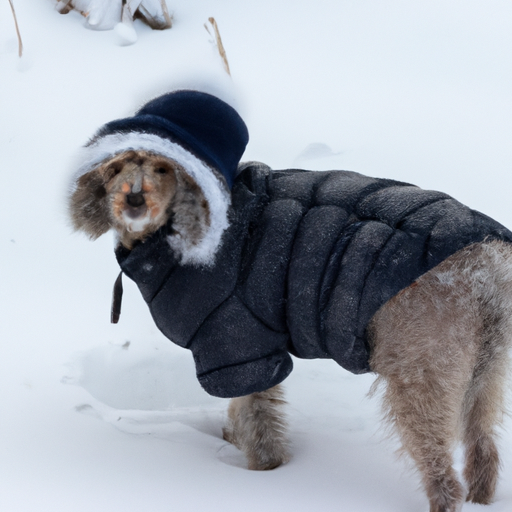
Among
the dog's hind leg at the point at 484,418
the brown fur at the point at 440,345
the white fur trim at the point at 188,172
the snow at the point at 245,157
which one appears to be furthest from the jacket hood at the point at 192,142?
the dog's hind leg at the point at 484,418

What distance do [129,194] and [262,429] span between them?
1103 millimetres

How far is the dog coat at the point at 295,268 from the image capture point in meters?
2.12

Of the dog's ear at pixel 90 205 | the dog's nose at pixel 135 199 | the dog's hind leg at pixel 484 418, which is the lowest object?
the dog's hind leg at pixel 484 418

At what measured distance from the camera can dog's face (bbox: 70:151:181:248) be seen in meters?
2.28

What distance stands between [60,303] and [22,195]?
95 centimetres

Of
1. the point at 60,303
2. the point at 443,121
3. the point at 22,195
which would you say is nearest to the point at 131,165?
the point at 60,303

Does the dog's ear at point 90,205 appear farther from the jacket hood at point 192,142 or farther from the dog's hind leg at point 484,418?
the dog's hind leg at point 484,418

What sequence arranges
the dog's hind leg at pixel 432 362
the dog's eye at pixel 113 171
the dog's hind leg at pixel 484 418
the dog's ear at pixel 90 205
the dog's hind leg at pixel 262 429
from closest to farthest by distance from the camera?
the dog's hind leg at pixel 432 362 < the dog's hind leg at pixel 484 418 < the dog's eye at pixel 113 171 < the dog's ear at pixel 90 205 < the dog's hind leg at pixel 262 429

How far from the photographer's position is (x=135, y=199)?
7.43 ft

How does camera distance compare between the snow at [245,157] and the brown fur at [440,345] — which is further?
the snow at [245,157]

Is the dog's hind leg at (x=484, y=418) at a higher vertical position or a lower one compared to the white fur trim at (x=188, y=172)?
lower

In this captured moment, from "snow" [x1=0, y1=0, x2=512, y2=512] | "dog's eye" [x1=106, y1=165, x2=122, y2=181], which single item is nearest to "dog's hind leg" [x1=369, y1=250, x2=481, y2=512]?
"snow" [x1=0, y1=0, x2=512, y2=512]

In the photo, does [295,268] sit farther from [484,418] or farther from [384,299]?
[484,418]

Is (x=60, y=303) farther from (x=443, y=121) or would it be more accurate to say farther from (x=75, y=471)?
(x=443, y=121)
